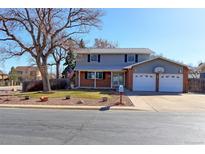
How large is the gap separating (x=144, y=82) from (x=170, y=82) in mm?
3110

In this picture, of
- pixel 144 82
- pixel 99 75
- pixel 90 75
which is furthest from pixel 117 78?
pixel 144 82

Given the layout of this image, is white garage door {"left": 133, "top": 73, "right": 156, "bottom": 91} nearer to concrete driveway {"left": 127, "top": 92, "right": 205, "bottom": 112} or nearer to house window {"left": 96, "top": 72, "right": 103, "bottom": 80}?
house window {"left": 96, "top": 72, "right": 103, "bottom": 80}

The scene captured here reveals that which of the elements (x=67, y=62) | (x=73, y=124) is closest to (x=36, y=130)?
(x=73, y=124)

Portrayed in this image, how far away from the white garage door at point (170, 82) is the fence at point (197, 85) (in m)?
4.48

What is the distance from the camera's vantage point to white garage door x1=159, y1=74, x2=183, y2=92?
3192cm

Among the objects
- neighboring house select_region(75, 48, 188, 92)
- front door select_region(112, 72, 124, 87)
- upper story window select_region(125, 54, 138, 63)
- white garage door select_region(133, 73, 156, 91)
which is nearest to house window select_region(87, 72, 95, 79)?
neighboring house select_region(75, 48, 188, 92)

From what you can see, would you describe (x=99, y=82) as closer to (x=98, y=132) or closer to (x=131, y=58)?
(x=131, y=58)

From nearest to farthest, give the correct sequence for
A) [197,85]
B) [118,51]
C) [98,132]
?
[98,132]
[197,85]
[118,51]

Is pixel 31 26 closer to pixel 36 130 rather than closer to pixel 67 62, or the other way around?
pixel 36 130

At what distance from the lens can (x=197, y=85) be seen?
117 ft

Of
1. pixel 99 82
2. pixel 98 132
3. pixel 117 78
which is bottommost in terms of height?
pixel 98 132

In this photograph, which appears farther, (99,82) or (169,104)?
(99,82)
